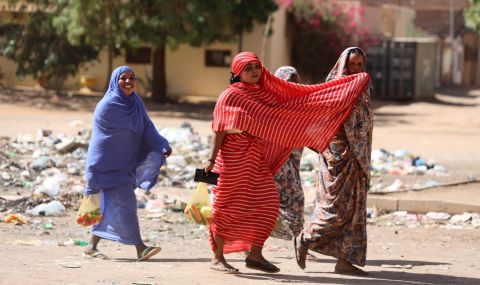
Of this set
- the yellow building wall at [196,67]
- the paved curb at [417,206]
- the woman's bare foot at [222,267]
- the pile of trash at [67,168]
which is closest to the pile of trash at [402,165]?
the pile of trash at [67,168]

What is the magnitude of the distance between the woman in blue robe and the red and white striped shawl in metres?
1.15

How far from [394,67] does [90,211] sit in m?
30.8

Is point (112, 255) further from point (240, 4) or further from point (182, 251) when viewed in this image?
point (240, 4)

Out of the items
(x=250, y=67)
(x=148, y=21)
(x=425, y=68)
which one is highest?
(x=148, y=21)

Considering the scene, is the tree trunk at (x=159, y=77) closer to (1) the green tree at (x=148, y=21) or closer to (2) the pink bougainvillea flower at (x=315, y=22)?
(1) the green tree at (x=148, y=21)

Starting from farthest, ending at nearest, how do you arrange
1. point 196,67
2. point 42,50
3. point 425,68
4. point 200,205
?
point 425,68 < point 196,67 < point 42,50 < point 200,205

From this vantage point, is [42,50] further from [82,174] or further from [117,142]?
[117,142]

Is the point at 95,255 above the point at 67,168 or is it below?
above

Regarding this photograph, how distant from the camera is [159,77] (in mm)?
30516

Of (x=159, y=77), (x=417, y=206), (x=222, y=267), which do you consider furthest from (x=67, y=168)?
(x=159, y=77)

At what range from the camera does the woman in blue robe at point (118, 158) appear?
7746 mm

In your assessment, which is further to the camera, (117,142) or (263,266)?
(117,142)

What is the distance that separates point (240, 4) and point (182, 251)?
21.1 m

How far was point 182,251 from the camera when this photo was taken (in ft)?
28.3
